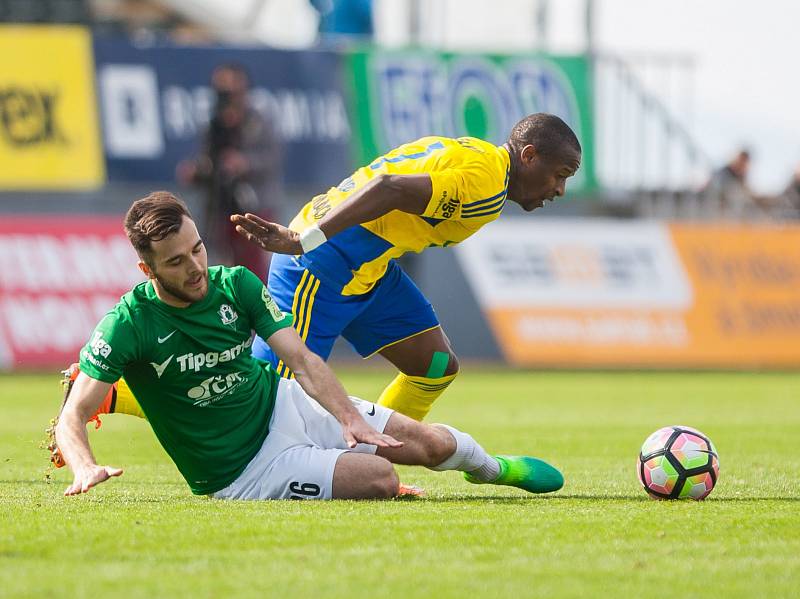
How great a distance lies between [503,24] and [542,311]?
535 cm

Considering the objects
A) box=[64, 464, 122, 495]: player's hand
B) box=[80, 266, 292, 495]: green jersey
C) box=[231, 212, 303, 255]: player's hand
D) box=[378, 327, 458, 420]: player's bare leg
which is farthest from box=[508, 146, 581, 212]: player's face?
box=[64, 464, 122, 495]: player's hand

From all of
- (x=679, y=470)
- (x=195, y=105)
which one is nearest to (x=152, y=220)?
(x=679, y=470)

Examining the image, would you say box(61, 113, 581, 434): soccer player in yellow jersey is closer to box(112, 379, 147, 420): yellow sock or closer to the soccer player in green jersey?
box(112, 379, 147, 420): yellow sock

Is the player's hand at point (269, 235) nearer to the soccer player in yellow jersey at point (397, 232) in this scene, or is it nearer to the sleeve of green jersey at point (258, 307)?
the soccer player in yellow jersey at point (397, 232)

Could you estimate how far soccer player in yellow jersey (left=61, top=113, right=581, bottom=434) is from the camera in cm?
705

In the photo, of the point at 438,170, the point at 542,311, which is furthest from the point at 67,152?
the point at 438,170

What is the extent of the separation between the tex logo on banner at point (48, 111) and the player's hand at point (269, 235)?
13.8m

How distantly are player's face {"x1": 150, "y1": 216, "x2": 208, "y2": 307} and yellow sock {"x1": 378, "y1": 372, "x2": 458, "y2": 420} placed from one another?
7.00 ft

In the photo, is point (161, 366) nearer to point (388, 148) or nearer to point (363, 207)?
point (363, 207)

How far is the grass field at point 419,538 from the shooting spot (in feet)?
15.4

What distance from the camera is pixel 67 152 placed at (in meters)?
20.2

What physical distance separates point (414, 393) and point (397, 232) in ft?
3.73

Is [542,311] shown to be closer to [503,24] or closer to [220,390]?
[503,24]

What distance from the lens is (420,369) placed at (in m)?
8.11
